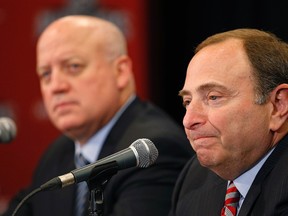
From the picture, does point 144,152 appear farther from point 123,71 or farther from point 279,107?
point 123,71

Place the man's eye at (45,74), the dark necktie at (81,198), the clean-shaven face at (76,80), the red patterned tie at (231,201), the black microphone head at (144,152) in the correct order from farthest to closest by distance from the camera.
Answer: the man's eye at (45,74)
the clean-shaven face at (76,80)
the dark necktie at (81,198)
the red patterned tie at (231,201)
the black microphone head at (144,152)

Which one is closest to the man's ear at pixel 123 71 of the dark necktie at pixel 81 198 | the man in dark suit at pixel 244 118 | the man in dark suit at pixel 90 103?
the man in dark suit at pixel 90 103

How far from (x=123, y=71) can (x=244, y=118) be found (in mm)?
1473

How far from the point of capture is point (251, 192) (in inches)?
97.0

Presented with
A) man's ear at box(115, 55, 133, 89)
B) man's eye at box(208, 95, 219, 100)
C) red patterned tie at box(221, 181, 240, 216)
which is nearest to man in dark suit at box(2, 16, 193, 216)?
man's ear at box(115, 55, 133, 89)

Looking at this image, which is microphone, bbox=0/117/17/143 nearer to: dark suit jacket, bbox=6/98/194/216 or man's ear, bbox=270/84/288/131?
dark suit jacket, bbox=6/98/194/216

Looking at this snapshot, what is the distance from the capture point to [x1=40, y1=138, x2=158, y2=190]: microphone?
7.38 ft

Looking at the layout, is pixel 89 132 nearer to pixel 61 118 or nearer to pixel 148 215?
pixel 61 118

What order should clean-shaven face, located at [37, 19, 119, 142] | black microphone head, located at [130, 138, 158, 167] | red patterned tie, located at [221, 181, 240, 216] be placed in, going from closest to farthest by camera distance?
black microphone head, located at [130, 138, 158, 167], red patterned tie, located at [221, 181, 240, 216], clean-shaven face, located at [37, 19, 119, 142]

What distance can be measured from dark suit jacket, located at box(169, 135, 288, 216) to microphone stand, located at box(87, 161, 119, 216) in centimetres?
50

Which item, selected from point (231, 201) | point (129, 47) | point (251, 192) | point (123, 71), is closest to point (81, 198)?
point (123, 71)

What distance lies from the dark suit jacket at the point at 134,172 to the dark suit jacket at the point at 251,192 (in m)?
0.32

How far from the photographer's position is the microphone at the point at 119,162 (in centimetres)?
225

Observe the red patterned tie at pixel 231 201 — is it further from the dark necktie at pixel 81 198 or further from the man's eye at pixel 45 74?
the man's eye at pixel 45 74
